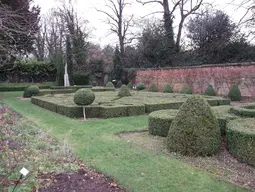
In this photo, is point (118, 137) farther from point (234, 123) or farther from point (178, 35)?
point (178, 35)

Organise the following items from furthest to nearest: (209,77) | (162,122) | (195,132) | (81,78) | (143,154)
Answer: (81,78) → (209,77) → (162,122) → (143,154) → (195,132)

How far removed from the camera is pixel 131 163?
14.1 feet

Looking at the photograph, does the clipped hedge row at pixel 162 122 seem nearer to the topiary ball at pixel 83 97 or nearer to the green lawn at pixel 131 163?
the green lawn at pixel 131 163

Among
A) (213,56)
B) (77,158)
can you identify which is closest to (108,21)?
(213,56)

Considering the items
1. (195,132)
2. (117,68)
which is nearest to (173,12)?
(117,68)

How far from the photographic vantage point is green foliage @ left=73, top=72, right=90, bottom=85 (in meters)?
25.6

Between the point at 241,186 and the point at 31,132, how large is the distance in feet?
16.8

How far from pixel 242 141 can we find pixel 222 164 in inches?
19.8

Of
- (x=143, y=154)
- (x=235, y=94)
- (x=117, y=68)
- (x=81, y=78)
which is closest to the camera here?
(x=143, y=154)

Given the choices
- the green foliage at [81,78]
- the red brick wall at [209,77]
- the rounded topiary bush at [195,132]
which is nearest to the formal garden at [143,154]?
the rounded topiary bush at [195,132]

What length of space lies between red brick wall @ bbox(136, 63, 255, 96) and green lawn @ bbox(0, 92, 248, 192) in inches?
377

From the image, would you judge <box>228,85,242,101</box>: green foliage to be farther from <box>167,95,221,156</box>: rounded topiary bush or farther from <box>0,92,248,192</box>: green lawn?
<box>167,95,221,156</box>: rounded topiary bush

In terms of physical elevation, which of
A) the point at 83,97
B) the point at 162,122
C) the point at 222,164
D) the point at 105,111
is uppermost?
the point at 83,97

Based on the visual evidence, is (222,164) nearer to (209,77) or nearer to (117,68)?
(209,77)
